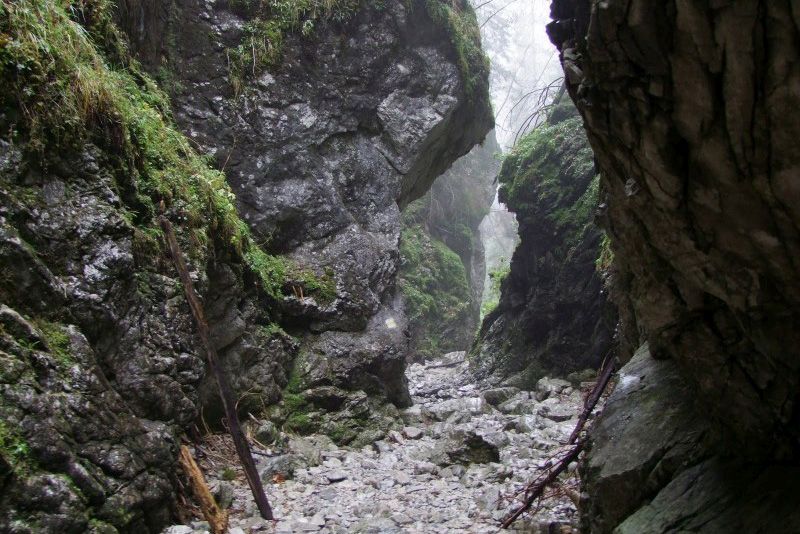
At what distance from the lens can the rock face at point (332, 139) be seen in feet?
29.4

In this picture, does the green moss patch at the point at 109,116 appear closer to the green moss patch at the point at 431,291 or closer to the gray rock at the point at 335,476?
the gray rock at the point at 335,476

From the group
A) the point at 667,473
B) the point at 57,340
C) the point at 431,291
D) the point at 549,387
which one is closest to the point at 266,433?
the point at 57,340

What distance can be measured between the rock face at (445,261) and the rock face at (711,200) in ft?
42.6

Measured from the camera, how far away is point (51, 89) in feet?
15.8

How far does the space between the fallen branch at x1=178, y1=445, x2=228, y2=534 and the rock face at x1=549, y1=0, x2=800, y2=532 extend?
353 cm

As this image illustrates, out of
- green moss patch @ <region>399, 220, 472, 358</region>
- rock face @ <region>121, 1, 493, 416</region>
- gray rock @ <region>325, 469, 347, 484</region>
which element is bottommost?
gray rock @ <region>325, 469, 347, 484</region>

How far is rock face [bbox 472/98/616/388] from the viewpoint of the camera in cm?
1185

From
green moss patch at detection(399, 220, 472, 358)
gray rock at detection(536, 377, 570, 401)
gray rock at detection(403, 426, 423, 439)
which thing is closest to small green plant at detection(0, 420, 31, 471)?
gray rock at detection(403, 426, 423, 439)

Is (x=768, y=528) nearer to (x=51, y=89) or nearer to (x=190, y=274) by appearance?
(x=190, y=274)

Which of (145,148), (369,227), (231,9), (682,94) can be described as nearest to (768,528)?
(682,94)

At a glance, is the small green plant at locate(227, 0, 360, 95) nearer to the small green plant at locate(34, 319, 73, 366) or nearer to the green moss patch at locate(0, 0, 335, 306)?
the green moss patch at locate(0, 0, 335, 306)

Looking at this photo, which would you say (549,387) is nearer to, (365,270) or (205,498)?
(365,270)

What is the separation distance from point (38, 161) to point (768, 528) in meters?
5.83

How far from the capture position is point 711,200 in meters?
2.16
